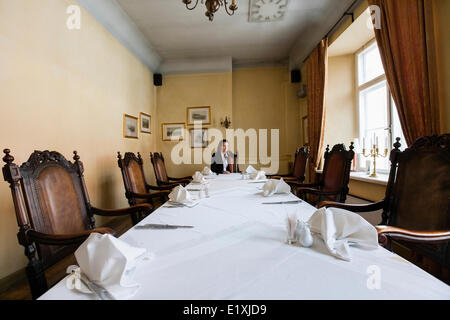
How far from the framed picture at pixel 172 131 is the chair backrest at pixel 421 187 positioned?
4.37 meters

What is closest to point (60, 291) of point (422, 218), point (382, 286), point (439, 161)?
point (382, 286)

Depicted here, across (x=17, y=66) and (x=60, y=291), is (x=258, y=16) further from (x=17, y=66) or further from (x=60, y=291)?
(x=60, y=291)

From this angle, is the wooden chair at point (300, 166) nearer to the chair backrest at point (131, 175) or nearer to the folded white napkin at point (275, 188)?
the folded white napkin at point (275, 188)

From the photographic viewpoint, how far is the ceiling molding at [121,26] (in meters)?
2.85

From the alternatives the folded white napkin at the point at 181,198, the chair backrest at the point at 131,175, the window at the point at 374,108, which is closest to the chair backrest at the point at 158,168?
the chair backrest at the point at 131,175

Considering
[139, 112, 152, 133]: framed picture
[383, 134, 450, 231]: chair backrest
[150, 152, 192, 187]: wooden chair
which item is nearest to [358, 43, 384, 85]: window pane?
[383, 134, 450, 231]: chair backrest

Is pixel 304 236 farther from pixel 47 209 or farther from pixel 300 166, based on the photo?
pixel 300 166

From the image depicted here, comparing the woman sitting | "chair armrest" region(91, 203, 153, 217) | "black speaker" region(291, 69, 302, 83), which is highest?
"black speaker" region(291, 69, 302, 83)

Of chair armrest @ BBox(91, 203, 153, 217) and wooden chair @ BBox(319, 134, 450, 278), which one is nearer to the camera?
wooden chair @ BBox(319, 134, 450, 278)

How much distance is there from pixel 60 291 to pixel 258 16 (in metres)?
4.09

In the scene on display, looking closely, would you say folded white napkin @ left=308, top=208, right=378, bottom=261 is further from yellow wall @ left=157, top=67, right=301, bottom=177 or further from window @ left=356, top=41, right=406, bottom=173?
yellow wall @ left=157, top=67, right=301, bottom=177

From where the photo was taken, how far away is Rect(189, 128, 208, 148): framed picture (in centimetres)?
502

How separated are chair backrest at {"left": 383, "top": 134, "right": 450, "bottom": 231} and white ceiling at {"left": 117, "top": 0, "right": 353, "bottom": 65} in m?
2.60
